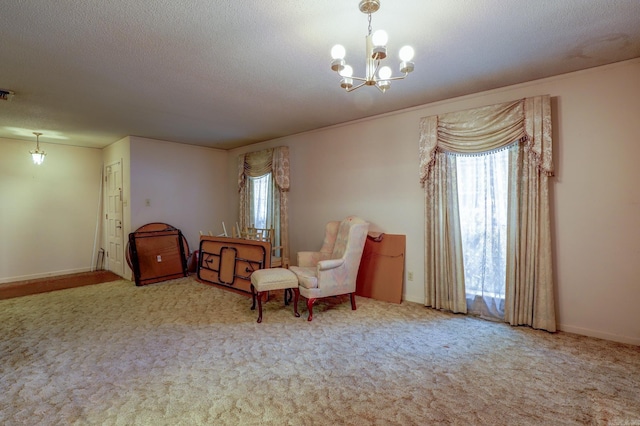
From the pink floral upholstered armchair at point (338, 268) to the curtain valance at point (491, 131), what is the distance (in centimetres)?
105

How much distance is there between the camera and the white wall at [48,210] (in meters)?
5.23

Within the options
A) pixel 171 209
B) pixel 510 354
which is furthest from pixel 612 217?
pixel 171 209

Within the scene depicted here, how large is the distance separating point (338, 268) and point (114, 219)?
4.56 metres

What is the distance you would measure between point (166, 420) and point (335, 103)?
331cm

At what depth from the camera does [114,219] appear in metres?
5.69

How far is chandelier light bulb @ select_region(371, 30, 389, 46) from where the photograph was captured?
1743 millimetres

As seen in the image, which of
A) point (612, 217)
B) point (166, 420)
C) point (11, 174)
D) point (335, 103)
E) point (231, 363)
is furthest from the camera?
point (11, 174)

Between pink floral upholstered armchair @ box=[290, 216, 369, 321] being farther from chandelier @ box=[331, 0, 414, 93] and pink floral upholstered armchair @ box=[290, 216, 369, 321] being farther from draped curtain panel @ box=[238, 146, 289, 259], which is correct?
chandelier @ box=[331, 0, 414, 93]

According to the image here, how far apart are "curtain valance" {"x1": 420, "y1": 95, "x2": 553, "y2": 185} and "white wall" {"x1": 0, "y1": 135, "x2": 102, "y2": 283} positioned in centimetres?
614

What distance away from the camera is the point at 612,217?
9.01 feet

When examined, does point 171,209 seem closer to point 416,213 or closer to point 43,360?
point 43,360

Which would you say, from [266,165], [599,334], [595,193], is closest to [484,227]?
[595,193]

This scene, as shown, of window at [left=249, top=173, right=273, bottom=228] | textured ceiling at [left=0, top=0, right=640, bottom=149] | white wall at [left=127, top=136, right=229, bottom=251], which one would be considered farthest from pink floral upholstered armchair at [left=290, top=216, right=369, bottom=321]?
white wall at [left=127, top=136, right=229, bottom=251]

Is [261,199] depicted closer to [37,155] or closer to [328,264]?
[328,264]
